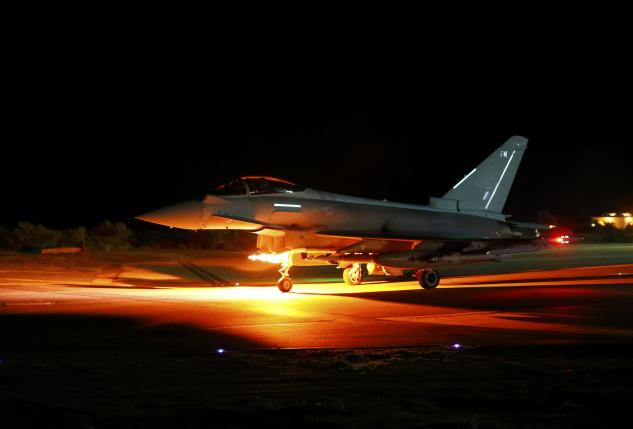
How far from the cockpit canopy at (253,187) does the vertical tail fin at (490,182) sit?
20.0ft

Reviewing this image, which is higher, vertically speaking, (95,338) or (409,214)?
(409,214)

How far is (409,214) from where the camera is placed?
75.7 feet

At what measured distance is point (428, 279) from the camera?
22078 mm

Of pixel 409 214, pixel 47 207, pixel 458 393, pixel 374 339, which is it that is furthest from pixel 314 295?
pixel 47 207

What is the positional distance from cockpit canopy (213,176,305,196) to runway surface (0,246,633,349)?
96.2 inches

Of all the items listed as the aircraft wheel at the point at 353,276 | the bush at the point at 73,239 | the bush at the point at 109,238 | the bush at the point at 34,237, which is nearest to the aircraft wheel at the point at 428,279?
the aircraft wheel at the point at 353,276

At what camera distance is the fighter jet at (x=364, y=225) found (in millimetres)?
20172

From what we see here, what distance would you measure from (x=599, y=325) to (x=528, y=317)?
1397 millimetres

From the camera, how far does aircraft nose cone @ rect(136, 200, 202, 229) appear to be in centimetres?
1984

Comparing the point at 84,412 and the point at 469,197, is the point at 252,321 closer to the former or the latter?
the point at 84,412

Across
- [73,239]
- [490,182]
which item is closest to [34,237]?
[73,239]

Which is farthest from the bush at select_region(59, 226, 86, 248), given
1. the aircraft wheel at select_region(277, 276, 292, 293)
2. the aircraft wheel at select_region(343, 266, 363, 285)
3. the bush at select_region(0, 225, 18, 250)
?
the aircraft wheel at select_region(277, 276, 292, 293)

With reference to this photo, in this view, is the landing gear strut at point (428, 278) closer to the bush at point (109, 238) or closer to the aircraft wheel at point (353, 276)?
the aircraft wheel at point (353, 276)

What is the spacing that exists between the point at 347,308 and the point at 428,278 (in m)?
6.68
